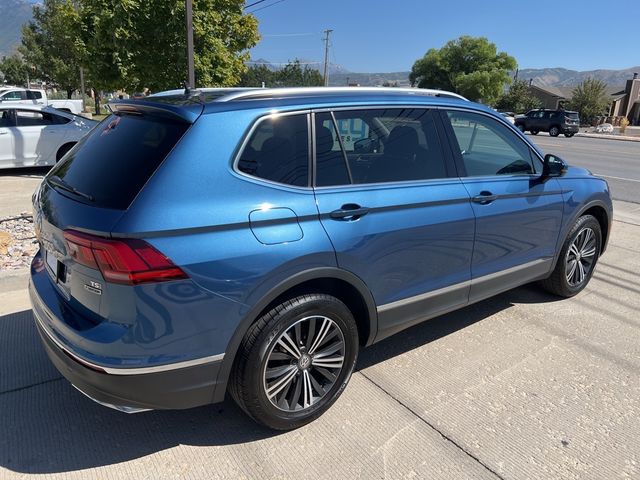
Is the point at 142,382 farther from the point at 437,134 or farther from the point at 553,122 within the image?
the point at 553,122

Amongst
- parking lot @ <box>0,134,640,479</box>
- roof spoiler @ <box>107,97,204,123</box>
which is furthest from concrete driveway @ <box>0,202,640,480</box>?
roof spoiler @ <box>107,97,204,123</box>

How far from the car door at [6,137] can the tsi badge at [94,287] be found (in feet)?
31.5

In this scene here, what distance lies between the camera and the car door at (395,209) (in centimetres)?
268

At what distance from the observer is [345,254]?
262cm

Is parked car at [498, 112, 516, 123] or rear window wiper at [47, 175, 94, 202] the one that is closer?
rear window wiper at [47, 175, 94, 202]

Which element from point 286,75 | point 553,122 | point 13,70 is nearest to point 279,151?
point 553,122

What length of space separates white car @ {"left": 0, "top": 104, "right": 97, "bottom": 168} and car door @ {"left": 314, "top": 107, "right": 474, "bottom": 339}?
31.2ft

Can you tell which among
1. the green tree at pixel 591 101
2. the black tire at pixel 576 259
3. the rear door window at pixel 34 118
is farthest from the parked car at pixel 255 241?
the green tree at pixel 591 101

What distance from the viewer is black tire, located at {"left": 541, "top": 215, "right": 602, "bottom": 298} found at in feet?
14.1

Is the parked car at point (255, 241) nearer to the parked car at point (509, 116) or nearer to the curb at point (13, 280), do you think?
the parked car at point (509, 116)

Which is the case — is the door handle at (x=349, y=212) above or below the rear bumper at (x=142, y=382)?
above

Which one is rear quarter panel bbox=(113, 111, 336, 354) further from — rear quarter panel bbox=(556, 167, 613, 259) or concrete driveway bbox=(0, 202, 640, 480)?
rear quarter panel bbox=(556, 167, 613, 259)

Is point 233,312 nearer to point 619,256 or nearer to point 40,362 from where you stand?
point 40,362

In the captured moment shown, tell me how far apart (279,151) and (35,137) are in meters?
9.70
